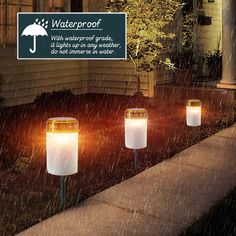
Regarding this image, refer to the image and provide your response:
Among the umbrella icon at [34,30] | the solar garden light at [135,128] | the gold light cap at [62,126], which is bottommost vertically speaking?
the solar garden light at [135,128]

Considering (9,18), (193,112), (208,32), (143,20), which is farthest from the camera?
(208,32)

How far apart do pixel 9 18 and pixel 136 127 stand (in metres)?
6.35

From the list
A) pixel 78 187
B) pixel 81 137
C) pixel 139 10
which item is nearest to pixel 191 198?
pixel 78 187

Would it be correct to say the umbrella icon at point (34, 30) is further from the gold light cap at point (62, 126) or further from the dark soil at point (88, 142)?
the gold light cap at point (62, 126)

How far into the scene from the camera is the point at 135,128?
23.5 feet

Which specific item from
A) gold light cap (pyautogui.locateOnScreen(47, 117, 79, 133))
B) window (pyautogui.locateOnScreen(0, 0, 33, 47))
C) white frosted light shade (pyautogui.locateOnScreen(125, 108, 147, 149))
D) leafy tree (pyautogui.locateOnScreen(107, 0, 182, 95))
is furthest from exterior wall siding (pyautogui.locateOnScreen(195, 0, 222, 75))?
gold light cap (pyautogui.locateOnScreen(47, 117, 79, 133))

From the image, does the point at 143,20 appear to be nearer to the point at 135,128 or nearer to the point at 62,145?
the point at 135,128

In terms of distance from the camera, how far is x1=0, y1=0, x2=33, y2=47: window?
12.2 metres

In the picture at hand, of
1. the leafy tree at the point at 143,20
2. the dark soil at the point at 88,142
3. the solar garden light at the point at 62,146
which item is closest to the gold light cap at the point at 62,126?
the solar garden light at the point at 62,146

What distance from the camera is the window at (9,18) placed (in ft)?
40.2

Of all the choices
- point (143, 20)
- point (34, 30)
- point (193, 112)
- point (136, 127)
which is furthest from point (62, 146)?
point (143, 20)

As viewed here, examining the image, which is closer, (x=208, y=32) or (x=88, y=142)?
(x=88, y=142)

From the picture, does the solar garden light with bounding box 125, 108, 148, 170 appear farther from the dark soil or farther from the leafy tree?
the leafy tree

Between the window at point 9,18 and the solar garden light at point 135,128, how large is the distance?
6007 mm
